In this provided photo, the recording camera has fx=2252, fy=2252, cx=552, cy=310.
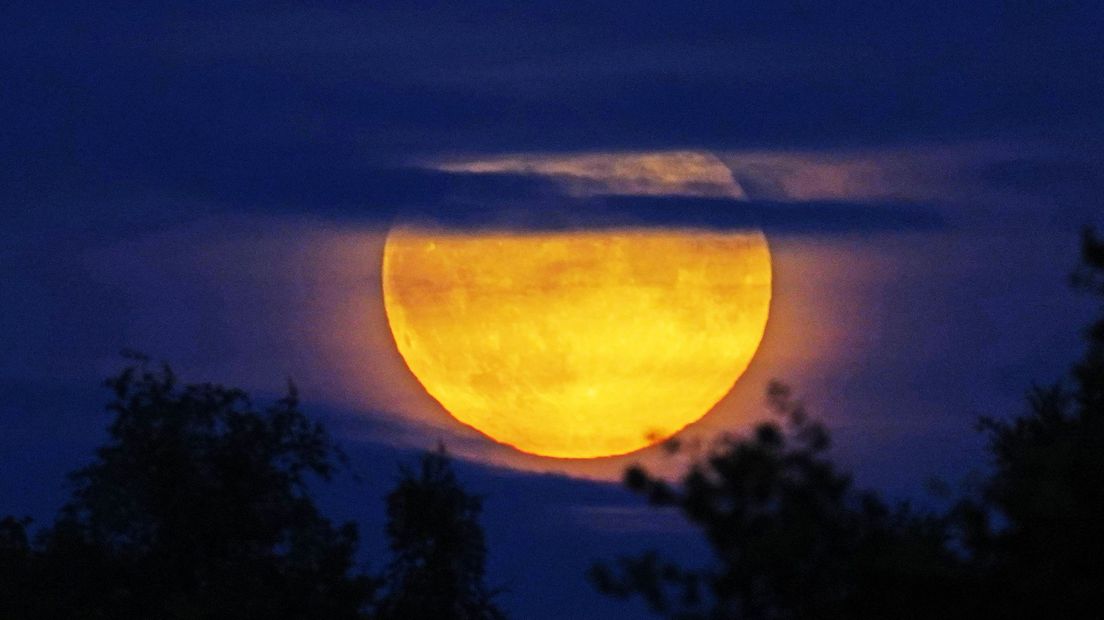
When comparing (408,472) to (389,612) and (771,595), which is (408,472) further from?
(771,595)

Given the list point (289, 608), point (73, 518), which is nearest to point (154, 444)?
point (73, 518)

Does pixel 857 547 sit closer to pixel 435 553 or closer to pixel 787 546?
pixel 787 546

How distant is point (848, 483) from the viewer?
1000 inches

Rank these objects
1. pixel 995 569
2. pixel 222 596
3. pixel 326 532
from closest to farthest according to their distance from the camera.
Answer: pixel 995 569
pixel 222 596
pixel 326 532

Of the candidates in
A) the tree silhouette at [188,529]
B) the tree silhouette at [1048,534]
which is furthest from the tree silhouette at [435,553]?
the tree silhouette at [1048,534]

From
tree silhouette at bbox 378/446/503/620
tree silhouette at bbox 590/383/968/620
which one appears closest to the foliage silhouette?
tree silhouette at bbox 590/383/968/620

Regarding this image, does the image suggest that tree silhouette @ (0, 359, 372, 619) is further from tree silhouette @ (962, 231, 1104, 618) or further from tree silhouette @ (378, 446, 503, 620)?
tree silhouette @ (962, 231, 1104, 618)

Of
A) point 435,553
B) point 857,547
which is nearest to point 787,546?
point 857,547

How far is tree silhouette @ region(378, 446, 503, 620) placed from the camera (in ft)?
175

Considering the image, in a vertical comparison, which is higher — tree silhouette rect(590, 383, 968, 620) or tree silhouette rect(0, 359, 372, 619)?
tree silhouette rect(0, 359, 372, 619)

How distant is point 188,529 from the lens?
55094 millimetres

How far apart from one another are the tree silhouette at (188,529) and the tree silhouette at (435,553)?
155 centimetres

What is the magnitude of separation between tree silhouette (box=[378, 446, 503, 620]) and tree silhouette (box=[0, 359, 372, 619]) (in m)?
1.55

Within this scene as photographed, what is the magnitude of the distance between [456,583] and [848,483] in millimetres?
29239
